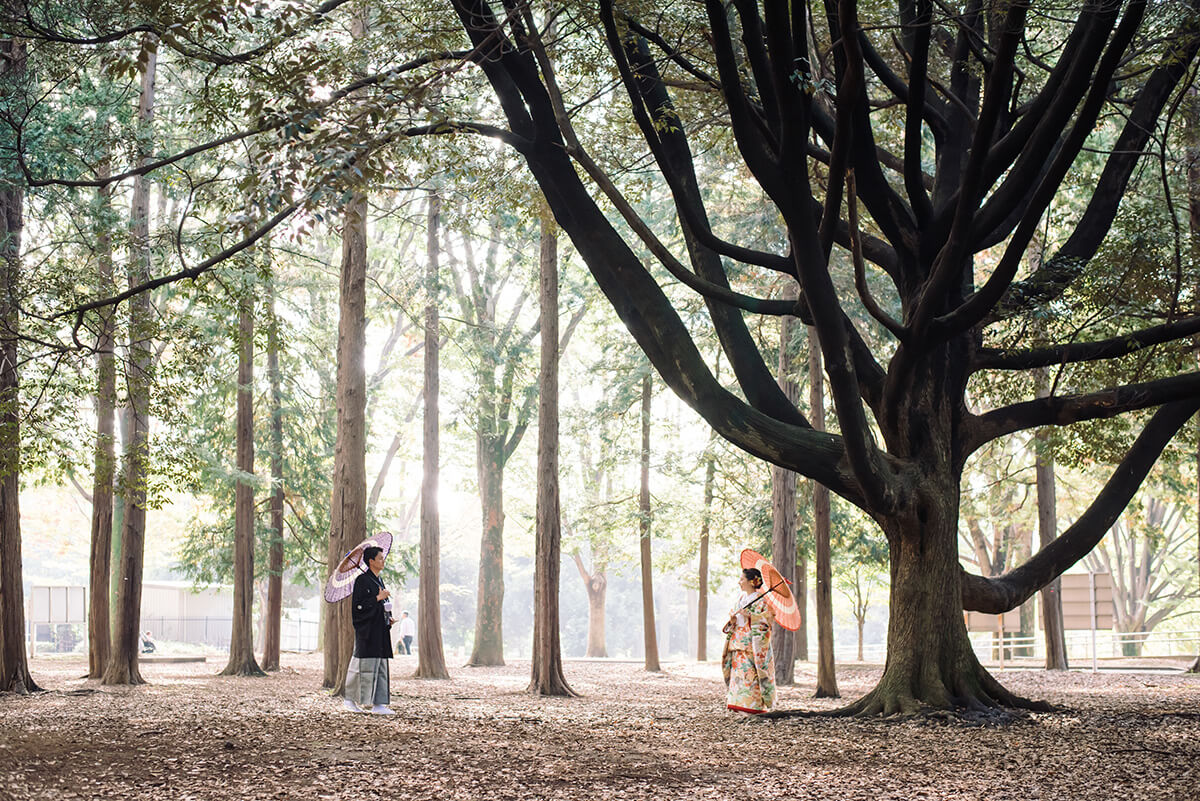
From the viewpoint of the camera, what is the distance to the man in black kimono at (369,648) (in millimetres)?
9469

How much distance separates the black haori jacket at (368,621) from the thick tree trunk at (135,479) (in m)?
2.96

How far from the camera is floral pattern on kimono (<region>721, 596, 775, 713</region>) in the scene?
995 cm

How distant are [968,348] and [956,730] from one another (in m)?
3.70

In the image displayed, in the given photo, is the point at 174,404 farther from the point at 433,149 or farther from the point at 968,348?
the point at 968,348

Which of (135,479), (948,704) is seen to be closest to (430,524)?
(135,479)

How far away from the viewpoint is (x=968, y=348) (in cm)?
956

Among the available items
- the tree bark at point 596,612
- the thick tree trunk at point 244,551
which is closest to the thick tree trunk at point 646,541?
the thick tree trunk at point 244,551

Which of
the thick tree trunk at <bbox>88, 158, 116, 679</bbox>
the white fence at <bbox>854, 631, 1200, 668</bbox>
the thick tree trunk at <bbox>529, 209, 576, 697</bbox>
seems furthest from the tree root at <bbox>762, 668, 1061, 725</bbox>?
the thick tree trunk at <bbox>88, 158, 116, 679</bbox>

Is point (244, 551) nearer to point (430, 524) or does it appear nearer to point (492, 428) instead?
point (430, 524)

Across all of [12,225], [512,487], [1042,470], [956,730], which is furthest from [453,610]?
[956,730]

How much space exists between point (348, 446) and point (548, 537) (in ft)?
9.31

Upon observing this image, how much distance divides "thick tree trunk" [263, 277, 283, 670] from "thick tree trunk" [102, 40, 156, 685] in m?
2.48

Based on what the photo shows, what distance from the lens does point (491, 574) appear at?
21719mm

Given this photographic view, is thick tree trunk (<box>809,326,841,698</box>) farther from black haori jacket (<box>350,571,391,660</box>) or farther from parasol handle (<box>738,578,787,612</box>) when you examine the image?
black haori jacket (<box>350,571,391,660</box>)
